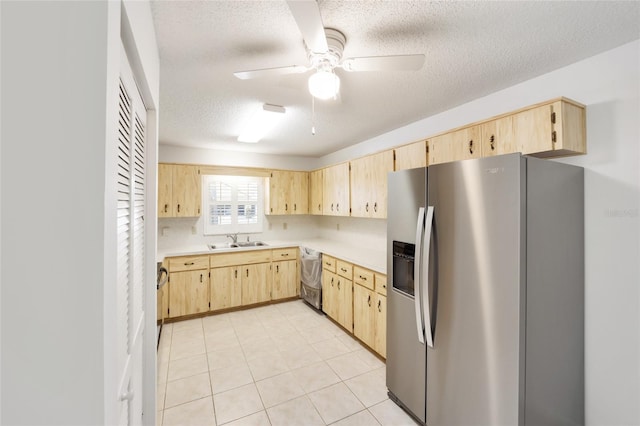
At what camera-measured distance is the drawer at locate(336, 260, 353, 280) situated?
3166mm

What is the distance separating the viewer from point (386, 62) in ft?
4.64

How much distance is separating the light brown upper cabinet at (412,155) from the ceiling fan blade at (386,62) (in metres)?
1.17

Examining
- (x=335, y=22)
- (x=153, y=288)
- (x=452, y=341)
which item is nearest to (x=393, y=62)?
(x=335, y=22)

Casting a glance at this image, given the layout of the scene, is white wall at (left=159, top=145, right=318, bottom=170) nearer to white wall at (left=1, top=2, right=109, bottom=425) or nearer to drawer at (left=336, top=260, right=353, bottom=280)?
drawer at (left=336, top=260, right=353, bottom=280)

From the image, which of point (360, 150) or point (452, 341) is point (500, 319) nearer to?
point (452, 341)

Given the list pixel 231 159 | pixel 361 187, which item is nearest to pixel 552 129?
pixel 361 187

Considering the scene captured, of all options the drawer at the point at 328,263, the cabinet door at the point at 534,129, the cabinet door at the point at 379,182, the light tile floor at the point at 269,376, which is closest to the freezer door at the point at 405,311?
the light tile floor at the point at 269,376

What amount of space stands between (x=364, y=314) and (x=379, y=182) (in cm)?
145

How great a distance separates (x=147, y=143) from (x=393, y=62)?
4.61ft

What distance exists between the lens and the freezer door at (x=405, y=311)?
1.87 metres

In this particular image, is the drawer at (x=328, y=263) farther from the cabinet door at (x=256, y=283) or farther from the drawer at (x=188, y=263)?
the drawer at (x=188, y=263)

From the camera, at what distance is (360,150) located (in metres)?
3.99

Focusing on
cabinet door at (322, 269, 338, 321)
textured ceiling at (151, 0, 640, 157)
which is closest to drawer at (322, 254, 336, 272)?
cabinet door at (322, 269, 338, 321)

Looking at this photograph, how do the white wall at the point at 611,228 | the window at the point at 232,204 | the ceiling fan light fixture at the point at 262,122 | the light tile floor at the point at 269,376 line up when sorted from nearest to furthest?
the white wall at the point at 611,228 → the light tile floor at the point at 269,376 → the ceiling fan light fixture at the point at 262,122 → the window at the point at 232,204
